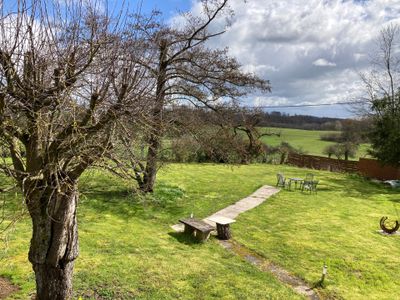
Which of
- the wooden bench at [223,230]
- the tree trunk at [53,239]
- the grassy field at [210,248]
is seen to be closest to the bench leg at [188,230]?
the grassy field at [210,248]

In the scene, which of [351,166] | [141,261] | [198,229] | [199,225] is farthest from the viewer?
[351,166]

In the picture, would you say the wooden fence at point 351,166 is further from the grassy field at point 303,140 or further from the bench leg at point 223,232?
the bench leg at point 223,232

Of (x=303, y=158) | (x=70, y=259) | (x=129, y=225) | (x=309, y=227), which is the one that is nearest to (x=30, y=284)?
(x=70, y=259)

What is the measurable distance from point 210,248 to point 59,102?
6.85 m

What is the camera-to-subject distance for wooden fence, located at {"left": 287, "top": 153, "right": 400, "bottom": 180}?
2591 cm

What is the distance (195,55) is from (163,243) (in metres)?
6.82

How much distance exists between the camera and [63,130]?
4.35 metres

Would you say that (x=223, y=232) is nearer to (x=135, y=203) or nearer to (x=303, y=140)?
(x=135, y=203)

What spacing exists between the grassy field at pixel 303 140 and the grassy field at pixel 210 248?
65.4ft

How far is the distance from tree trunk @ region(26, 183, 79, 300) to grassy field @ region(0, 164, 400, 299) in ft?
1.68

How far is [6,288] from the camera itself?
6.26 m

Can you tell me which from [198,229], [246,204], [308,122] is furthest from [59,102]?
[308,122]

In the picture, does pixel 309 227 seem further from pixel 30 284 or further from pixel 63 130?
pixel 63 130

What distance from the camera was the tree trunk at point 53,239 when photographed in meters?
4.90
